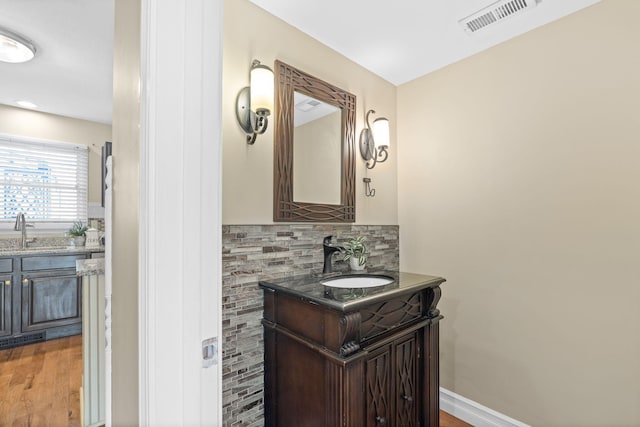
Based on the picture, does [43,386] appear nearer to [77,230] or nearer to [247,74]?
[77,230]

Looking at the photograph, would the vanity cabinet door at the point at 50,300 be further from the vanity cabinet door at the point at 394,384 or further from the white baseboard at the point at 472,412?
the white baseboard at the point at 472,412

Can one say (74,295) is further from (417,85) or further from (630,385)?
(630,385)

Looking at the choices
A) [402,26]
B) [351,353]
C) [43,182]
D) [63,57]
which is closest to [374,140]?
[402,26]

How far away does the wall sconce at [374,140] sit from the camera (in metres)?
2.10

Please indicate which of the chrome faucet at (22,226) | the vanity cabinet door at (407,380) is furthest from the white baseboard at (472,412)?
the chrome faucet at (22,226)

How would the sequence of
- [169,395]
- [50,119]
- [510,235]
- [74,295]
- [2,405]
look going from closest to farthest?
[169,395], [510,235], [2,405], [74,295], [50,119]

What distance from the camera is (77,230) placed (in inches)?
138

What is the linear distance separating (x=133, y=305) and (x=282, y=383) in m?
0.84

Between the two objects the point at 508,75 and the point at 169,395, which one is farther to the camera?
the point at 508,75

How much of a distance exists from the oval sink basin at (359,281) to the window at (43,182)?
3.69 m

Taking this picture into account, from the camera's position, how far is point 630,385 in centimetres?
146

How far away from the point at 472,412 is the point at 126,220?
7.28 ft

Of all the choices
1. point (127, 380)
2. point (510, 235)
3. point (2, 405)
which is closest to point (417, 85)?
point (510, 235)

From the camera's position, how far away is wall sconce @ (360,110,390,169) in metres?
2.10
